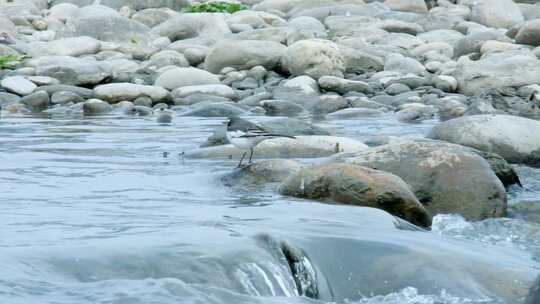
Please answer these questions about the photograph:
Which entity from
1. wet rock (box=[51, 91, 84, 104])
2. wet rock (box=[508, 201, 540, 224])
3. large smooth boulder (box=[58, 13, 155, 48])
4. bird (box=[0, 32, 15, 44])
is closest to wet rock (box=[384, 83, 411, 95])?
wet rock (box=[51, 91, 84, 104])

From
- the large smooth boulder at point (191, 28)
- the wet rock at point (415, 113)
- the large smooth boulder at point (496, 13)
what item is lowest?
the large smooth boulder at point (496, 13)

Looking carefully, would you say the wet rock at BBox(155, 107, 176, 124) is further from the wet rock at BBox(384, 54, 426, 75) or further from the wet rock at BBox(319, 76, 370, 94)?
the wet rock at BBox(384, 54, 426, 75)

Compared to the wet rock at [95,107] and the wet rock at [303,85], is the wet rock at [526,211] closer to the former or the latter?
the wet rock at [95,107]

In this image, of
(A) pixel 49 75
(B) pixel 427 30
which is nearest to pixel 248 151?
(A) pixel 49 75

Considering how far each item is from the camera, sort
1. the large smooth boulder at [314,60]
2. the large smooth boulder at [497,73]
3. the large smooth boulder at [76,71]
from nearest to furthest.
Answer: the large smooth boulder at [76,71], the large smooth boulder at [497,73], the large smooth boulder at [314,60]

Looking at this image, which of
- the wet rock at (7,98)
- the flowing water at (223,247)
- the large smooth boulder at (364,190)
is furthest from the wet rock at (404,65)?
the large smooth boulder at (364,190)

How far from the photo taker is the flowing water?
A: 4.48m

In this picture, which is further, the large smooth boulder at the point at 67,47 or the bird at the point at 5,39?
the bird at the point at 5,39

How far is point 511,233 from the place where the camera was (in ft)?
21.5

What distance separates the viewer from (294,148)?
9.05 m

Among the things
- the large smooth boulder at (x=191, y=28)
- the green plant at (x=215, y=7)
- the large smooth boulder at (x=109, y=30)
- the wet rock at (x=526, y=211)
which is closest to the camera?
the wet rock at (x=526, y=211)

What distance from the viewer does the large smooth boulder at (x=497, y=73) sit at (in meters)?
15.6

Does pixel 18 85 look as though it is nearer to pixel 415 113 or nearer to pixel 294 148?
pixel 415 113

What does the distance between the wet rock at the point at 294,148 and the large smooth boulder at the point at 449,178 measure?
1.53m
